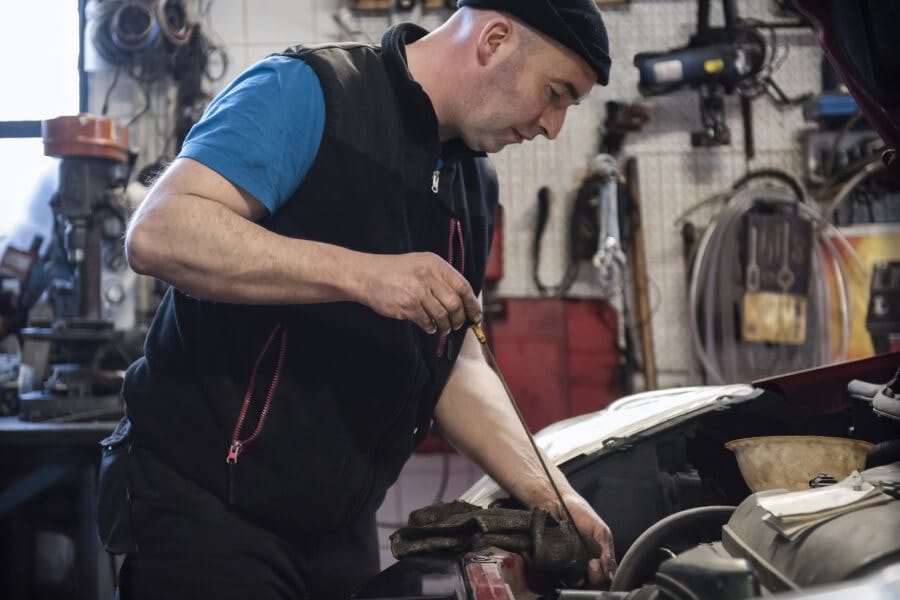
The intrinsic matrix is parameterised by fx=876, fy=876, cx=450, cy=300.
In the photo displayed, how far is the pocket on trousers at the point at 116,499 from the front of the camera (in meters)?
1.33

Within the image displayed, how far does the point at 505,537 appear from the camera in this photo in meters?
1.20

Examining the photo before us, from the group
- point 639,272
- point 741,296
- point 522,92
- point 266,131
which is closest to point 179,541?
point 266,131

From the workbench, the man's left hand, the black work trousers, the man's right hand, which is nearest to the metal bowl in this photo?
the man's left hand

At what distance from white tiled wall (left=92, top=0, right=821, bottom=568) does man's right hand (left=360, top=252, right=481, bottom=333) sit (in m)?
2.56

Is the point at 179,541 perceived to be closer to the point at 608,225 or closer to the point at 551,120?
the point at 551,120

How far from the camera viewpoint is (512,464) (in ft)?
4.90

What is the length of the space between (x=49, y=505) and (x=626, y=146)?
2.58 meters

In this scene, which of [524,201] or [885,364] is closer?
[885,364]

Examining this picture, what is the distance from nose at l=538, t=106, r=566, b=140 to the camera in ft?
4.80

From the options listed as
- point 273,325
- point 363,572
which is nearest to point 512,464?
point 363,572

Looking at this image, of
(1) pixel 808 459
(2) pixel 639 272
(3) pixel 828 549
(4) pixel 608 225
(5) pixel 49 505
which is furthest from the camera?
(2) pixel 639 272

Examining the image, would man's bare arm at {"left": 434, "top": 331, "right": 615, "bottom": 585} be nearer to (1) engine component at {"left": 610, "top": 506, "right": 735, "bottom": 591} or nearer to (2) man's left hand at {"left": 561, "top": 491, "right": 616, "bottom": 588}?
(2) man's left hand at {"left": 561, "top": 491, "right": 616, "bottom": 588}

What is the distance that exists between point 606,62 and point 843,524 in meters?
0.84

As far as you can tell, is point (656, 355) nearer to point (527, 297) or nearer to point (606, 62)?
point (527, 297)
